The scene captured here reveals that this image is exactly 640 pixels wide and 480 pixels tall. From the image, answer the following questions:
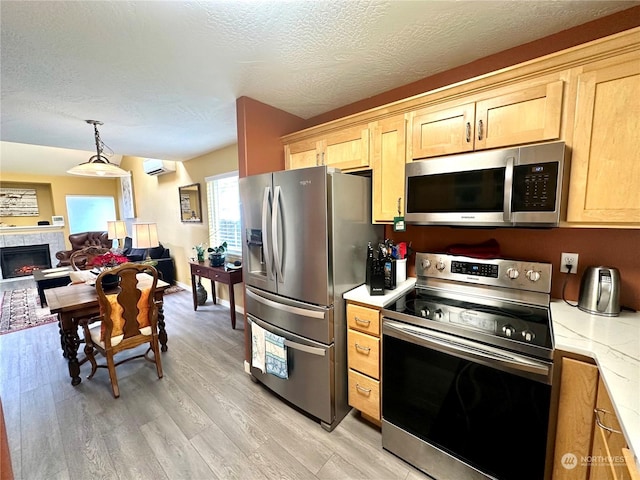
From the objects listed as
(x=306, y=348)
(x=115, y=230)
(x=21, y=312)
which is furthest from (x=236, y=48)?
(x=21, y=312)

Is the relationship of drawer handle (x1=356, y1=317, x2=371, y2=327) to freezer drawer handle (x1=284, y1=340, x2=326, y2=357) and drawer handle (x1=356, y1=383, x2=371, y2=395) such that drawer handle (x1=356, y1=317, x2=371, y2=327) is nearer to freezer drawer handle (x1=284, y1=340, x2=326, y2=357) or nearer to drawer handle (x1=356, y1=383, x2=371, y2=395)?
freezer drawer handle (x1=284, y1=340, x2=326, y2=357)

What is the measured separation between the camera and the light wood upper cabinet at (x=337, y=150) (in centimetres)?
195

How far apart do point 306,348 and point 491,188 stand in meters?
1.52

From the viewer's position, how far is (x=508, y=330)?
1.30m

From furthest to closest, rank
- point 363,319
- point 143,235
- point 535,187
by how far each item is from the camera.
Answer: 1. point 143,235
2. point 363,319
3. point 535,187

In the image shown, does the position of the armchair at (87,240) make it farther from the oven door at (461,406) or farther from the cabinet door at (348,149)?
the oven door at (461,406)

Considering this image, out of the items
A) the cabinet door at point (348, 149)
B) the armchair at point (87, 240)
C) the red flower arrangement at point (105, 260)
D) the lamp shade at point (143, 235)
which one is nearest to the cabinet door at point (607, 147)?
the cabinet door at point (348, 149)

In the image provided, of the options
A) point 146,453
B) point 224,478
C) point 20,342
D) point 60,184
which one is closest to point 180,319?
point 20,342

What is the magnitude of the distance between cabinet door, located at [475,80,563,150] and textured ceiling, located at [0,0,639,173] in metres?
0.42

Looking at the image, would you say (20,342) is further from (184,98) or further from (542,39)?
(542,39)

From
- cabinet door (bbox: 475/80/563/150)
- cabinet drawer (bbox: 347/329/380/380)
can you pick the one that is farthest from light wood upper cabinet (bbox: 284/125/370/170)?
cabinet drawer (bbox: 347/329/380/380)

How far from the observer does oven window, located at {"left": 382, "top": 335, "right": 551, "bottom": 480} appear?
46.0 inches

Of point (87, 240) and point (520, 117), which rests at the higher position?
point (520, 117)

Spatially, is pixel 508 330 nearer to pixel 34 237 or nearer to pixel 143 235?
pixel 143 235
